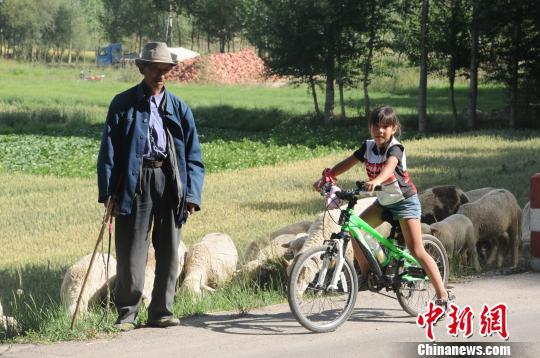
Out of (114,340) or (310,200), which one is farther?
(310,200)

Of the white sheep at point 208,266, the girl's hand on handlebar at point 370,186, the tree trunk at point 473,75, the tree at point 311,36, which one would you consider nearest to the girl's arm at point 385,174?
the girl's hand on handlebar at point 370,186

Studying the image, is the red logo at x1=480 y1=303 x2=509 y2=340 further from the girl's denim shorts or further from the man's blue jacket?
the man's blue jacket

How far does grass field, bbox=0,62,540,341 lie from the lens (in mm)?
12852

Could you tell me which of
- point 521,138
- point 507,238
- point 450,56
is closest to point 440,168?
point 521,138

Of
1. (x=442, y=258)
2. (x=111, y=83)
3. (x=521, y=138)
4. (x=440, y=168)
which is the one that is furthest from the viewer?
(x=111, y=83)

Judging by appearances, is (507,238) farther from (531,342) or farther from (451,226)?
(531,342)

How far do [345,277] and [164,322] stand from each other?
4.81ft

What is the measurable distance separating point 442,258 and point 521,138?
81.4ft

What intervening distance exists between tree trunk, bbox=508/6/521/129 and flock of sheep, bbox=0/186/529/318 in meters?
27.3

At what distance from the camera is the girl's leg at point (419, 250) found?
26.5ft

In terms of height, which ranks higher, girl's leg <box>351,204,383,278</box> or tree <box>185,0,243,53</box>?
tree <box>185,0,243,53</box>

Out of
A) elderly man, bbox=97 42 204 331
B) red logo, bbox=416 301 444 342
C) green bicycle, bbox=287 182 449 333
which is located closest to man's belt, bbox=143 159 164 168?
elderly man, bbox=97 42 204 331

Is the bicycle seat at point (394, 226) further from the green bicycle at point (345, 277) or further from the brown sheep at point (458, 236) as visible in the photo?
the brown sheep at point (458, 236)

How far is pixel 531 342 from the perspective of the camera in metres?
7.38
